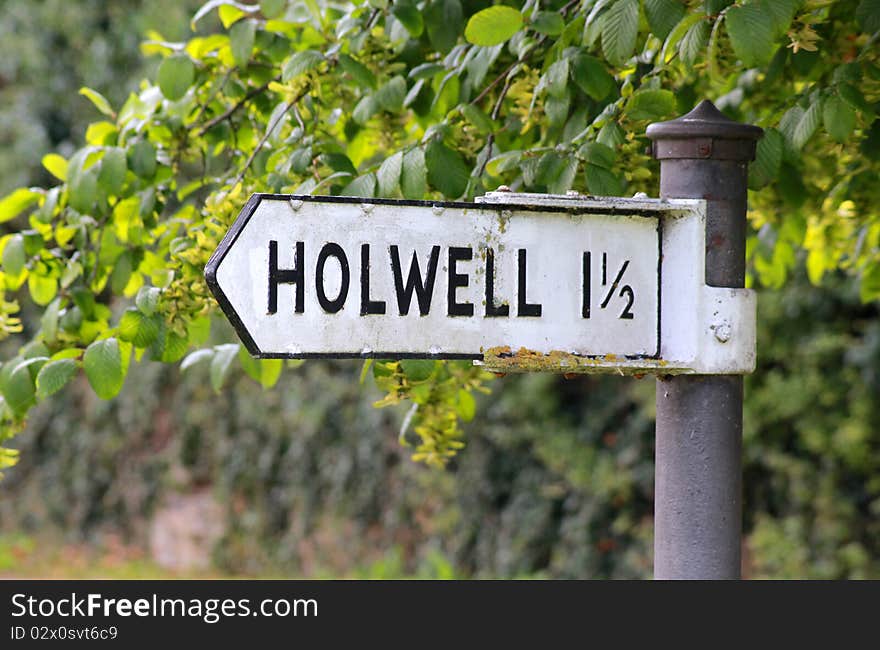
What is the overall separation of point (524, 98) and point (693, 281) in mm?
803

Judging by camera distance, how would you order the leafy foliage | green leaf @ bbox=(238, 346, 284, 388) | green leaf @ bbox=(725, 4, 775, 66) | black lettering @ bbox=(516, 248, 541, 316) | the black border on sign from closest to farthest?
1. the black border on sign
2. black lettering @ bbox=(516, 248, 541, 316)
3. green leaf @ bbox=(725, 4, 775, 66)
4. the leafy foliage
5. green leaf @ bbox=(238, 346, 284, 388)

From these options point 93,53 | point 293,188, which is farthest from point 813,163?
point 93,53

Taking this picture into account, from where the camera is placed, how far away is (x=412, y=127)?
256cm

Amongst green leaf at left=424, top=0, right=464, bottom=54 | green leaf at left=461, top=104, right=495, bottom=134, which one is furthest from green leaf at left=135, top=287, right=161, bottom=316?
green leaf at left=424, top=0, right=464, bottom=54

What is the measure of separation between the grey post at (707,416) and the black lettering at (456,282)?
0.27 meters

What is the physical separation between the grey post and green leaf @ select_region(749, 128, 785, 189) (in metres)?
0.49

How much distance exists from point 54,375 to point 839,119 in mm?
1338

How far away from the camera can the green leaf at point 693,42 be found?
172cm

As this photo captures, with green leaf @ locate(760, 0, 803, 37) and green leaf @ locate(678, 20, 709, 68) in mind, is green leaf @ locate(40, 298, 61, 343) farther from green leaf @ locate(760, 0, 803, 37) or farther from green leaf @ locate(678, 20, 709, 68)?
green leaf @ locate(760, 0, 803, 37)

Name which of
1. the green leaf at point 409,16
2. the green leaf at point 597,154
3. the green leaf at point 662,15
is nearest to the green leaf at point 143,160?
the green leaf at point 409,16

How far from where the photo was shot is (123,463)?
7516 millimetres

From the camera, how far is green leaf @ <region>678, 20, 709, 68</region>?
5.65 feet

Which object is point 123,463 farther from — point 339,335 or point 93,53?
point 339,335
